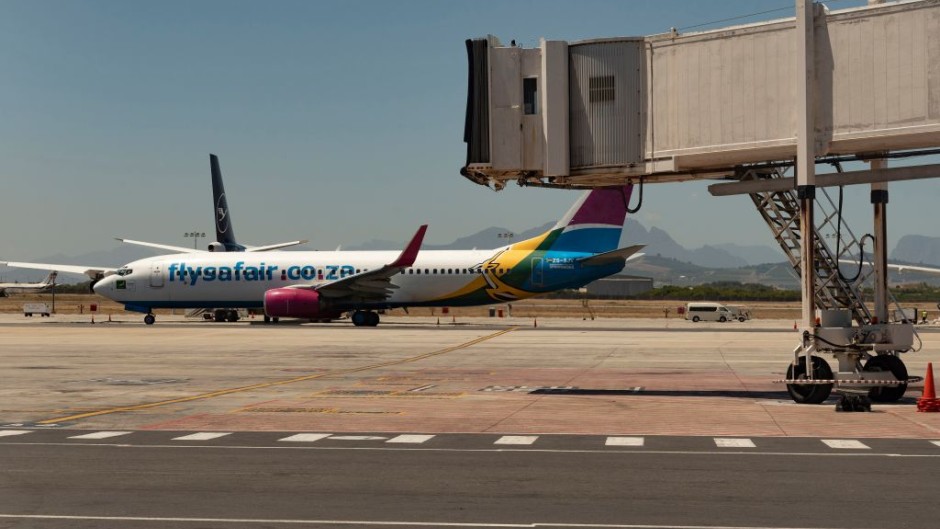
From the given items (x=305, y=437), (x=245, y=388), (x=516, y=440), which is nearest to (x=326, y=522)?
(x=516, y=440)

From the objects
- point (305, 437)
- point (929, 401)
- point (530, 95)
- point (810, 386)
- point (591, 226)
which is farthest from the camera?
point (591, 226)

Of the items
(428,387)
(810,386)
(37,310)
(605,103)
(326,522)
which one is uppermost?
(605,103)

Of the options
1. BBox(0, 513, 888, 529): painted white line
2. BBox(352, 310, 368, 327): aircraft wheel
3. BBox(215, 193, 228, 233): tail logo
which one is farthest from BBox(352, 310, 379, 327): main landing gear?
BBox(0, 513, 888, 529): painted white line

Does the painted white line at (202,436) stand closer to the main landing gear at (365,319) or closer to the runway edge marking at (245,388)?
the runway edge marking at (245,388)

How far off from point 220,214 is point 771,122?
70.9 m

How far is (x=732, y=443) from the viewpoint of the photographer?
17016 mm

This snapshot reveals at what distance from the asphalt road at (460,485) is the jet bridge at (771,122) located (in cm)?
825

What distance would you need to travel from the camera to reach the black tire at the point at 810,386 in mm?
23672

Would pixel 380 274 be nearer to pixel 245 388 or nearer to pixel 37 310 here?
pixel 245 388

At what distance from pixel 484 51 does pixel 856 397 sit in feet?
39.0

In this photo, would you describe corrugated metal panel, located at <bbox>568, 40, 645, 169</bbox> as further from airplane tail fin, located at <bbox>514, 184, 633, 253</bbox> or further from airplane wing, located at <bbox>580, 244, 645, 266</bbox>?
airplane tail fin, located at <bbox>514, 184, 633, 253</bbox>

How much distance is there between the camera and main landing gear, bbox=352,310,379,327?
69.7 meters

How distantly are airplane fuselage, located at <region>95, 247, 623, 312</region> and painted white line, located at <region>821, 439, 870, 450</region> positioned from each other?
46.9 metres

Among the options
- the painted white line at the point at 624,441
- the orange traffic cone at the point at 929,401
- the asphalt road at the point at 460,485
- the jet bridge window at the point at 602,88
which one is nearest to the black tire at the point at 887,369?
the orange traffic cone at the point at 929,401
